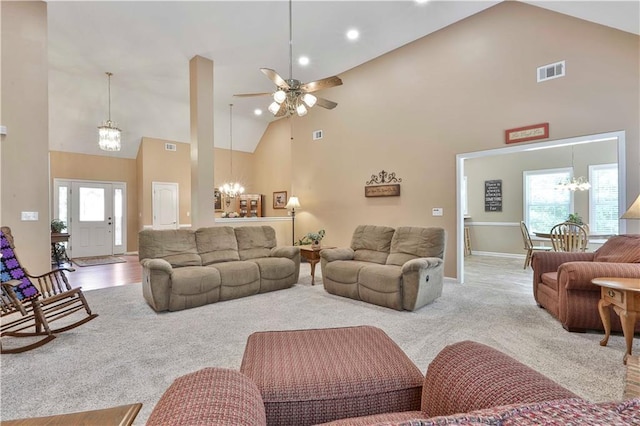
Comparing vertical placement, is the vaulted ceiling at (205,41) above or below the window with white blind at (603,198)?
above

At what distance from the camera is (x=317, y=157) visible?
23.4 ft

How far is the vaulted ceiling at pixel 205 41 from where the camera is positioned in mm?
4145

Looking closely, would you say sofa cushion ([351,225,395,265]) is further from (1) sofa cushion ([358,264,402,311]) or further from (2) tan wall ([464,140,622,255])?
(2) tan wall ([464,140,622,255])

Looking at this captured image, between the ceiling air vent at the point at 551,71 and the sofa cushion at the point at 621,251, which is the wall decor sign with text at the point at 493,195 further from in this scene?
the sofa cushion at the point at 621,251

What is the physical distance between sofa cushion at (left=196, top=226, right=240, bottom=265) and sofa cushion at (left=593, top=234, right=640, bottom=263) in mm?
→ 4459

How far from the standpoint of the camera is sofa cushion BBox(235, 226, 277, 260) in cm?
488

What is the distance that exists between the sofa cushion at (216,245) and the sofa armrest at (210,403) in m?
3.76

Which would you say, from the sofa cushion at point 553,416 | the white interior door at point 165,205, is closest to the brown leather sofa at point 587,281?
the sofa cushion at point 553,416

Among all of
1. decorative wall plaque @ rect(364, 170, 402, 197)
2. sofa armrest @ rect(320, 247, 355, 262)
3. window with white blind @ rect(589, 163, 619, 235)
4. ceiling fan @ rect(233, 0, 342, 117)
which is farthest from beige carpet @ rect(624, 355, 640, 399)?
window with white blind @ rect(589, 163, 619, 235)

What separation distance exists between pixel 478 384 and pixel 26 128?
18.2 feet

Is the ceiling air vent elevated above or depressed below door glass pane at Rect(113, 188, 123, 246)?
above

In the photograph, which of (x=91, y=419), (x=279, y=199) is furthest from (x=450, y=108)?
(x=91, y=419)

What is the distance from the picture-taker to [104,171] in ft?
27.9

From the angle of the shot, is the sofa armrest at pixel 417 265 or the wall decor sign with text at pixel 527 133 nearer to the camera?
the sofa armrest at pixel 417 265
